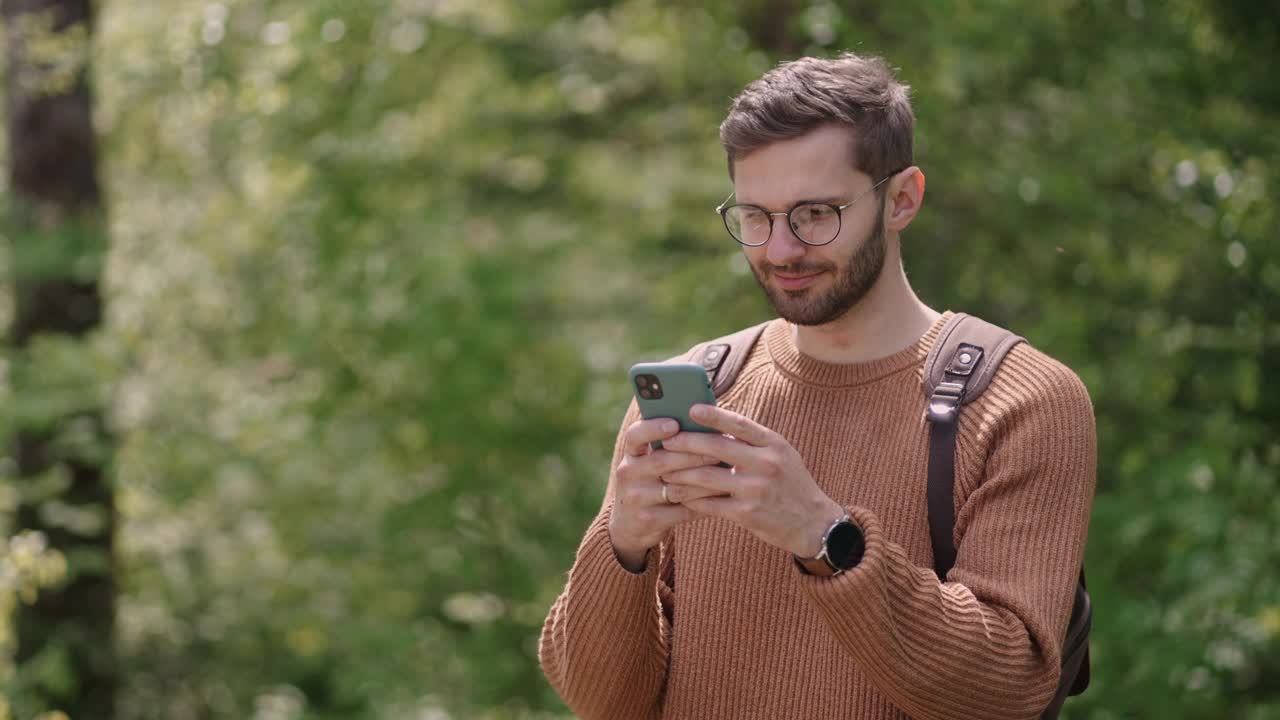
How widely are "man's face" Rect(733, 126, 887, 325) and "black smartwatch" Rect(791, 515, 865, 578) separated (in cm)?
37

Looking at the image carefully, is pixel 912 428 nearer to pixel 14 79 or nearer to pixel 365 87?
pixel 365 87

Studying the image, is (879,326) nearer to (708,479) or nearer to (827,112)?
(827,112)

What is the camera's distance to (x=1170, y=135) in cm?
431

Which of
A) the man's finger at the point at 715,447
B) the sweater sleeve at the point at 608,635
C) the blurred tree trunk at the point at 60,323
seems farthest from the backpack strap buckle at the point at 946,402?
the blurred tree trunk at the point at 60,323

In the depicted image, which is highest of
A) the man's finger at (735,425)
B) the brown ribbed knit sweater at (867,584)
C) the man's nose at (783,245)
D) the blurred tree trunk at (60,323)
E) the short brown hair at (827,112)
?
the short brown hair at (827,112)

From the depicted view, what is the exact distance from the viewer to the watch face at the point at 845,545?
66.6 inches

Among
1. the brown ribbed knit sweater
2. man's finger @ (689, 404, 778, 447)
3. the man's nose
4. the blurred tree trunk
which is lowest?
the blurred tree trunk

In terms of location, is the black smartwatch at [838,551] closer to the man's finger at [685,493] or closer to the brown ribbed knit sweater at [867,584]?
the brown ribbed knit sweater at [867,584]

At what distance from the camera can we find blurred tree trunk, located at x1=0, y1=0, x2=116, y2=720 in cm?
609

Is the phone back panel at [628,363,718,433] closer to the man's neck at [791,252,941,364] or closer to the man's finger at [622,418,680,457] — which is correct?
the man's finger at [622,418,680,457]

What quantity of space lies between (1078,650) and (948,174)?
9.94ft

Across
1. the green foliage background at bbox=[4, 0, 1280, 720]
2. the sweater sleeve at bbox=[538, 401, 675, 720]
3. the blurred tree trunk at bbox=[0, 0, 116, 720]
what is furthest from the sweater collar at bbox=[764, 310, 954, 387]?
the blurred tree trunk at bbox=[0, 0, 116, 720]

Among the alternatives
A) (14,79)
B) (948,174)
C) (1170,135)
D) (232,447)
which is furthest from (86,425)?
(1170,135)

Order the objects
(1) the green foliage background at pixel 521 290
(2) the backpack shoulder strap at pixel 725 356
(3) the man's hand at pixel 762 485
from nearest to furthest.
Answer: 1. (3) the man's hand at pixel 762 485
2. (2) the backpack shoulder strap at pixel 725 356
3. (1) the green foliage background at pixel 521 290
